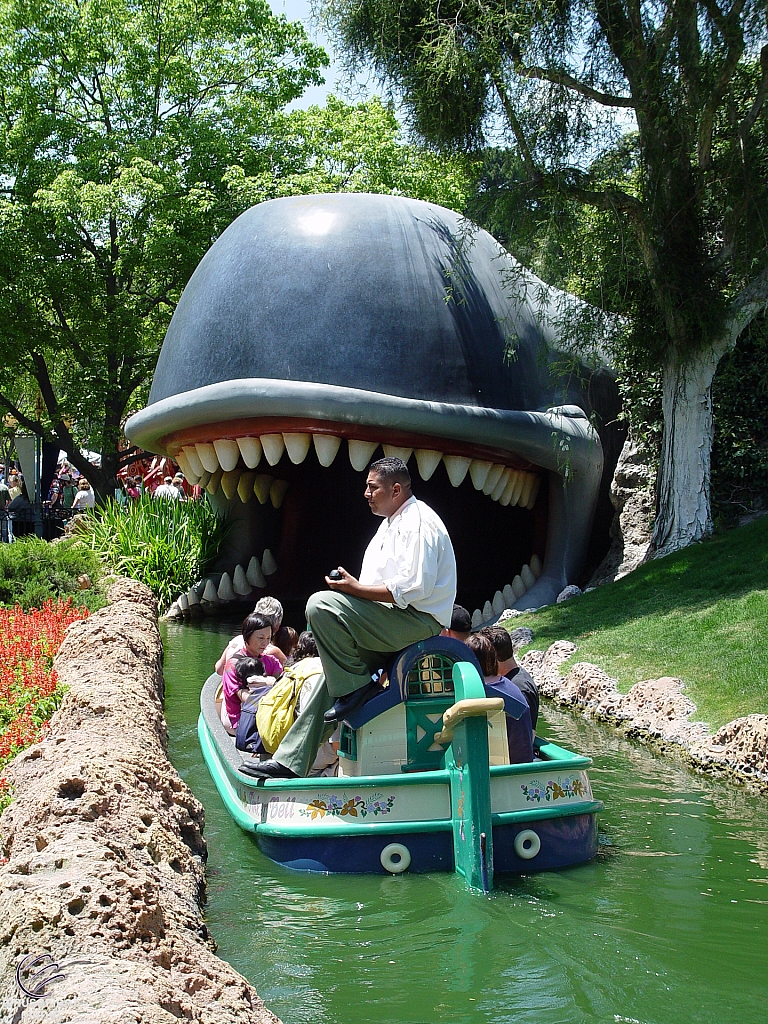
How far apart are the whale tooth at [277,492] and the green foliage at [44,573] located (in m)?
1.86

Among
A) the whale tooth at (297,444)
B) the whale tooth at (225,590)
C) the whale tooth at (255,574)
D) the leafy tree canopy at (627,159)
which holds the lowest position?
the whale tooth at (225,590)

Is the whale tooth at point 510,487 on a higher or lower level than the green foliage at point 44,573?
higher

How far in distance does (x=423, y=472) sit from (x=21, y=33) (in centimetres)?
1451

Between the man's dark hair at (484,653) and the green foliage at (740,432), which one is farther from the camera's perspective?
the green foliage at (740,432)

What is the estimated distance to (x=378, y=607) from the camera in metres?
4.40

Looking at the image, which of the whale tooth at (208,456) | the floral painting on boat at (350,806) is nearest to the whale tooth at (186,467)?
the whale tooth at (208,456)

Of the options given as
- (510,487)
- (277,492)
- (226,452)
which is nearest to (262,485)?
(277,492)

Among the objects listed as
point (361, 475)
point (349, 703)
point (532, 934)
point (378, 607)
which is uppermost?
point (361, 475)

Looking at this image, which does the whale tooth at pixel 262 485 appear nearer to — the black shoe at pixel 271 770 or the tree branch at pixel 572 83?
the tree branch at pixel 572 83

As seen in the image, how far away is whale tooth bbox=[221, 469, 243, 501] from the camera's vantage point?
9.29 metres

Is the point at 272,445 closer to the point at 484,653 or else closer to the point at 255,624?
the point at 255,624

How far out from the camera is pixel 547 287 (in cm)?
950

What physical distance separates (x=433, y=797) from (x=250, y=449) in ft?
14.7

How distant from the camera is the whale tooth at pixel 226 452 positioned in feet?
27.2
